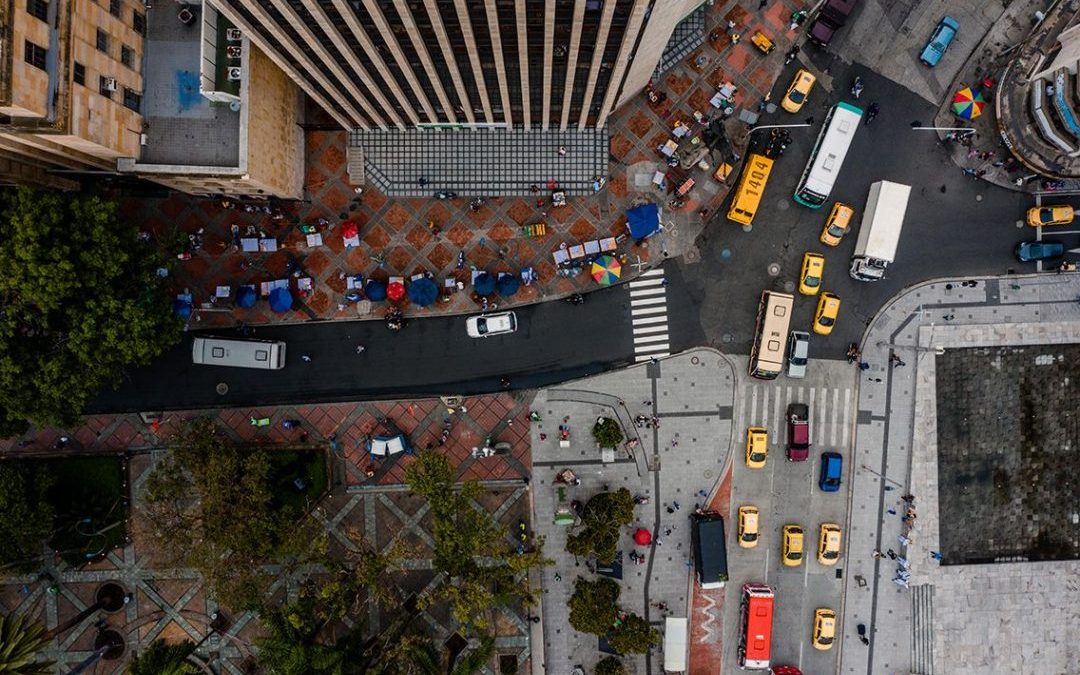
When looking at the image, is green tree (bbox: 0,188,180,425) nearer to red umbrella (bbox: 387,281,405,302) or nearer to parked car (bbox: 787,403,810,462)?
red umbrella (bbox: 387,281,405,302)

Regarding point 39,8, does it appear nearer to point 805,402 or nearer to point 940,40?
point 805,402

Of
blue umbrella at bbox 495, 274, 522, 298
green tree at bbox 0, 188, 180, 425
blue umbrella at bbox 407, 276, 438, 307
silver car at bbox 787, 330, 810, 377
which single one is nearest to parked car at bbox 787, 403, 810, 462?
silver car at bbox 787, 330, 810, 377

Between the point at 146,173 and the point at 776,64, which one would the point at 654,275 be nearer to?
the point at 776,64

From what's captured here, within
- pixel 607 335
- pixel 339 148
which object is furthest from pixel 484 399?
pixel 339 148

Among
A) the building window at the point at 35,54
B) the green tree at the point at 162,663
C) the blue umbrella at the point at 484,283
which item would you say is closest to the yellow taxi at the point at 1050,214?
the blue umbrella at the point at 484,283

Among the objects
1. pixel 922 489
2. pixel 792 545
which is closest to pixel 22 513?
pixel 792 545
